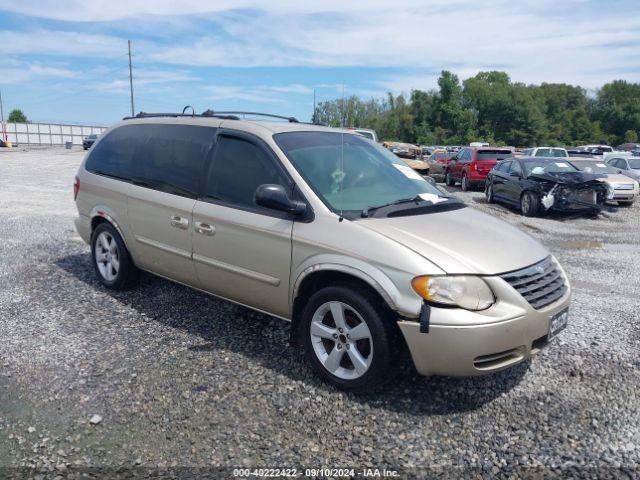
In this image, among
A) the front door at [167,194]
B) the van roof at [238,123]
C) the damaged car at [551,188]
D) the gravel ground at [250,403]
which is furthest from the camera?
the damaged car at [551,188]

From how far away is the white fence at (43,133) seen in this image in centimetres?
6109

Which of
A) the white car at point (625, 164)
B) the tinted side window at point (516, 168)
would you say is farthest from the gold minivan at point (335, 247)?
the white car at point (625, 164)

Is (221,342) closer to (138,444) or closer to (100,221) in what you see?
(138,444)

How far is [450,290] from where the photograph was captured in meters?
3.21

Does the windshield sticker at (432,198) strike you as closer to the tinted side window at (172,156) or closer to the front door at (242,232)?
the front door at (242,232)

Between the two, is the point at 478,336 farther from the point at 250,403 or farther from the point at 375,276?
the point at 250,403

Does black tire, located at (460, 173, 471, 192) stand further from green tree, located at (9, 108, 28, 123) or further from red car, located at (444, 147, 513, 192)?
green tree, located at (9, 108, 28, 123)

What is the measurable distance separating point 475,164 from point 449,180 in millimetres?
3091

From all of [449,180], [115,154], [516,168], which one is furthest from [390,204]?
[449,180]

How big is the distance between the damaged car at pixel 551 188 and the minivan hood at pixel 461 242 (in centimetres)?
955

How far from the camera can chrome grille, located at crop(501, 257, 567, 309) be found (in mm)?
3367

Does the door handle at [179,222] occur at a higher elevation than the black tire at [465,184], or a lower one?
higher

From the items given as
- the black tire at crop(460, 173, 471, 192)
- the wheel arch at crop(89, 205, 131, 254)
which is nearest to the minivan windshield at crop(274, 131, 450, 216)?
the wheel arch at crop(89, 205, 131, 254)

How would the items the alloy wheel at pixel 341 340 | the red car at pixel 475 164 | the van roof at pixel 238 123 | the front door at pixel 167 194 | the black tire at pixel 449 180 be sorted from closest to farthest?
the alloy wheel at pixel 341 340, the van roof at pixel 238 123, the front door at pixel 167 194, the red car at pixel 475 164, the black tire at pixel 449 180
